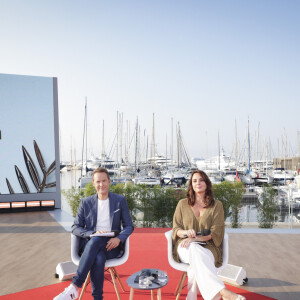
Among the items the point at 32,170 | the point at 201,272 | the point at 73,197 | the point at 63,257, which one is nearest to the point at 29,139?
the point at 32,170

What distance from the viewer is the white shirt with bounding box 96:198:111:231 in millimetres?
2602

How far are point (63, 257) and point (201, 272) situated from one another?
224 cm

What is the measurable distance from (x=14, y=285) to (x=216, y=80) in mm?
11126

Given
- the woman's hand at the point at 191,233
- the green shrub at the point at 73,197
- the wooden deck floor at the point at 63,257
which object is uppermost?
the woman's hand at the point at 191,233

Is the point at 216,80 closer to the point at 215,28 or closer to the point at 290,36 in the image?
the point at 290,36

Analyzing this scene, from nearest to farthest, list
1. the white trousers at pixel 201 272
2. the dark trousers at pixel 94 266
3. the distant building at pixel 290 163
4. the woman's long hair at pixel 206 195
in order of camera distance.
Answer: the white trousers at pixel 201 272, the dark trousers at pixel 94 266, the woman's long hair at pixel 206 195, the distant building at pixel 290 163

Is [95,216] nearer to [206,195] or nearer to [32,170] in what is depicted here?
[206,195]

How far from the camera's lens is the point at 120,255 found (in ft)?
8.30

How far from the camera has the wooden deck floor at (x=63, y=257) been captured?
117 inches

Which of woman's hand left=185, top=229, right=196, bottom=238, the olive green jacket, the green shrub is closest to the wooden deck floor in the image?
the green shrub

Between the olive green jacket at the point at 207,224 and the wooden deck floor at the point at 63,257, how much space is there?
0.79 meters

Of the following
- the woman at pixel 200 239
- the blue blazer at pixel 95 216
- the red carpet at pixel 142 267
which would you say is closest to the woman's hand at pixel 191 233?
the woman at pixel 200 239

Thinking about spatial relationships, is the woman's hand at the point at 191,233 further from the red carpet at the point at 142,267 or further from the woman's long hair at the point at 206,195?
the red carpet at the point at 142,267

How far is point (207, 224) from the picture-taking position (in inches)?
97.5
